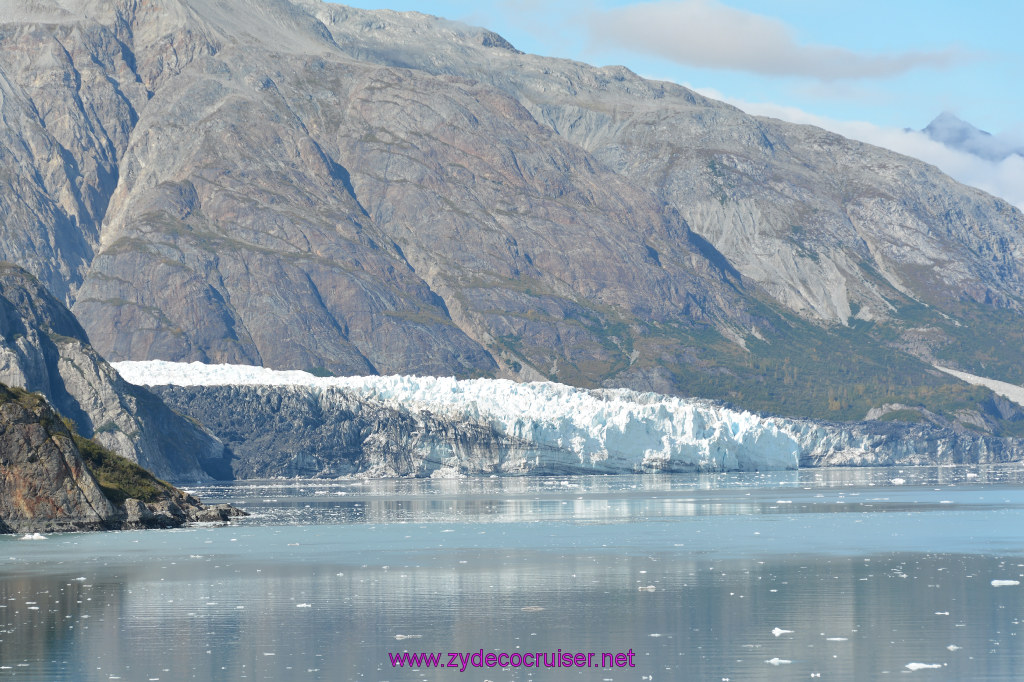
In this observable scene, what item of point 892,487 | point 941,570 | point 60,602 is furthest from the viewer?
point 892,487

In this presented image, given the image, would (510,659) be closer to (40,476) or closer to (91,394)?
(40,476)

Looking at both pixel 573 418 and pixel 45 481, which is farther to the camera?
pixel 573 418

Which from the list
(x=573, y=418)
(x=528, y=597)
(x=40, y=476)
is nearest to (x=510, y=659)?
(x=528, y=597)

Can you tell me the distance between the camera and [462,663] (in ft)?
105

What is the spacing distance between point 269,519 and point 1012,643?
5310 cm

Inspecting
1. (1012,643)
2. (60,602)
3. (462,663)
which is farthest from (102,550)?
(1012,643)

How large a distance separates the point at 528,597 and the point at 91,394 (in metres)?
107

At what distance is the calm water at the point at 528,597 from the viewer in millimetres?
32094

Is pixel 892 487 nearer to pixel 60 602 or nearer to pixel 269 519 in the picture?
pixel 269 519

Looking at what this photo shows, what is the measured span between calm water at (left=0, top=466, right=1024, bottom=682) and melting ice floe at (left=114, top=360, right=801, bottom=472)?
2933 inches

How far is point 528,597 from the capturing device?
4272 cm

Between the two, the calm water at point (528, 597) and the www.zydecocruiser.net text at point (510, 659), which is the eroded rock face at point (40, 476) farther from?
the www.zydecocruiser.net text at point (510, 659)

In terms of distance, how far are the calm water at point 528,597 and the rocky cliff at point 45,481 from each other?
2391mm

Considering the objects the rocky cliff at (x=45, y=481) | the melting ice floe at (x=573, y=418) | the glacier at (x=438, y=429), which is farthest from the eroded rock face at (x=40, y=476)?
the melting ice floe at (x=573, y=418)
